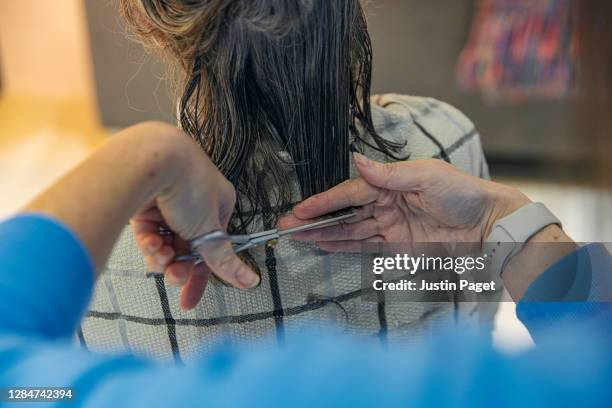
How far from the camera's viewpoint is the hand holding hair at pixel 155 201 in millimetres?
458

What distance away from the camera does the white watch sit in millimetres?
761

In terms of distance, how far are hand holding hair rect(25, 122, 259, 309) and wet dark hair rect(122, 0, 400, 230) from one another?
0.08 meters

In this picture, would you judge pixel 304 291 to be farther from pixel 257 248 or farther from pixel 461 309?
pixel 461 309

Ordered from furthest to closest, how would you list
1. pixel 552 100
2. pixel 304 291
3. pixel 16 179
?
pixel 16 179 → pixel 552 100 → pixel 304 291

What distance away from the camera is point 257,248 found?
75 centimetres

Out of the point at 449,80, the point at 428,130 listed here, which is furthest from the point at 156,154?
the point at 449,80

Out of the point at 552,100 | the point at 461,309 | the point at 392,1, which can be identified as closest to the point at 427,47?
the point at 392,1

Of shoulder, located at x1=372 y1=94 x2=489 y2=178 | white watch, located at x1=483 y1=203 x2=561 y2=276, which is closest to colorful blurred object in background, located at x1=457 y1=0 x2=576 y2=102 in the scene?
Answer: shoulder, located at x1=372 y1=94 x2=489 y2=178

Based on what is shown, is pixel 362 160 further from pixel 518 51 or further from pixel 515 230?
pixel 518 51

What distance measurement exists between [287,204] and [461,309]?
0.26 metres

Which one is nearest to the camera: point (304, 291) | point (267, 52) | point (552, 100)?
point (267, 52)

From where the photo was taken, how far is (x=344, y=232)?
78 centimetres

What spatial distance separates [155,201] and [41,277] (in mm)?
211

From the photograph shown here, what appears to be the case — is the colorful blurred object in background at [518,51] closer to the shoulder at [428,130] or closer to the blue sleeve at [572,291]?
the shoulder at [428,130]
